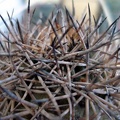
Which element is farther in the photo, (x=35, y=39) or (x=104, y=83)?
(x=35, y=39)

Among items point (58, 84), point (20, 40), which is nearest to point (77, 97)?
point (58, 84)

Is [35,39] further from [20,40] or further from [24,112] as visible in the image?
[24,112]

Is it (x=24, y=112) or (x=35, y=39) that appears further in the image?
(x=35, y=39)

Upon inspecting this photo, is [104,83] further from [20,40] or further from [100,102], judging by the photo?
[20,40]

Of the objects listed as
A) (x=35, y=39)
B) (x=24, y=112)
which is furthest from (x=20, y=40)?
(x=24, y=112)

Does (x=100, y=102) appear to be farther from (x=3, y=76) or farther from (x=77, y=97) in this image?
(x=3, y=76)

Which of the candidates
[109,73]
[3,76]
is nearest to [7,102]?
[3,76]
